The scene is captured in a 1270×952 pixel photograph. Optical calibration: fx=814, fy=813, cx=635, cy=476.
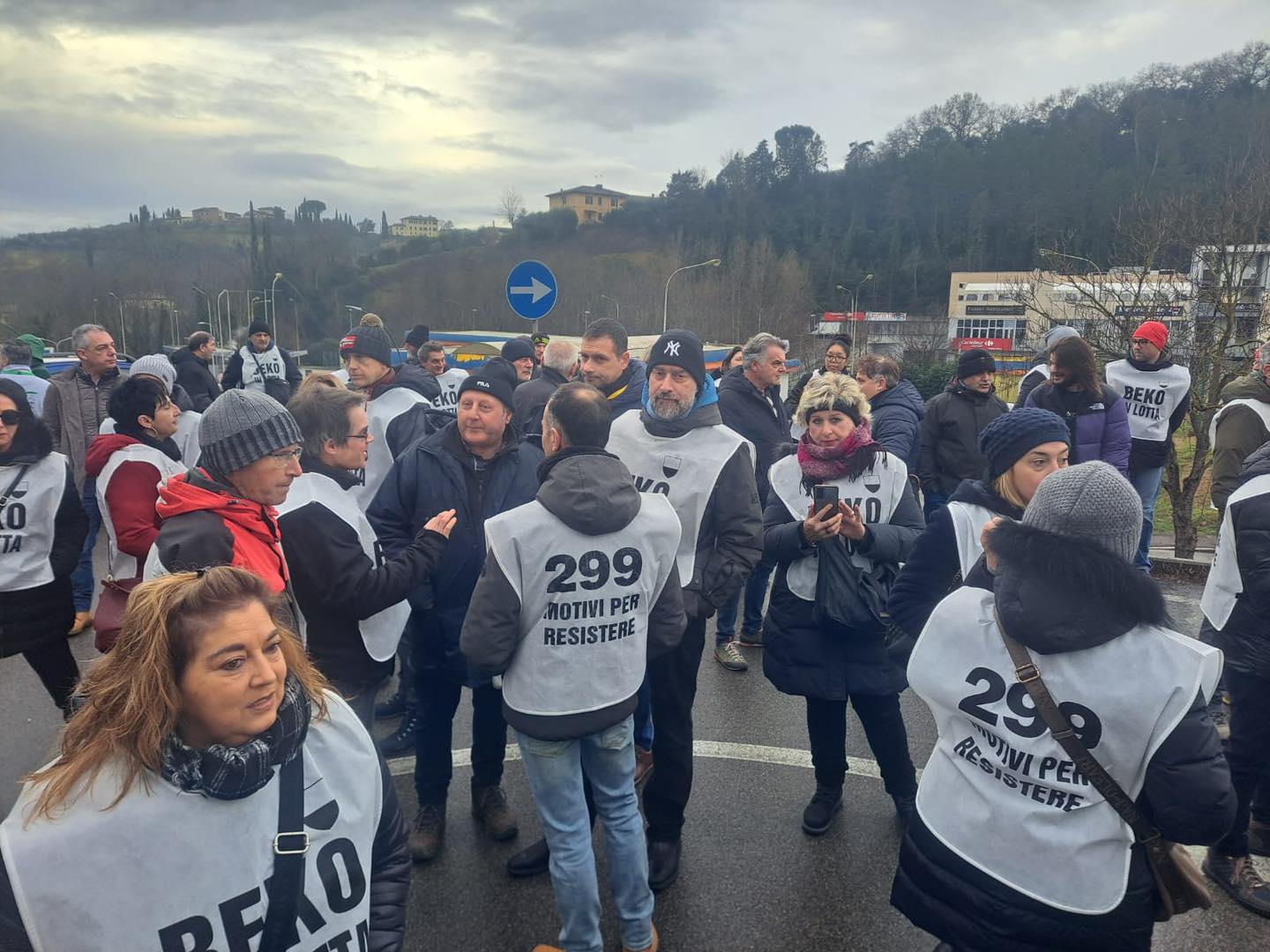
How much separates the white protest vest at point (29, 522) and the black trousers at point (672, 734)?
9.89ft

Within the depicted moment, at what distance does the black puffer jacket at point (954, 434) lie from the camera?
5922 millimetres

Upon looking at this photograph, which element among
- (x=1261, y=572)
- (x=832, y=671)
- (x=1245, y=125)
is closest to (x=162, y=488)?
(x=832, y=671)

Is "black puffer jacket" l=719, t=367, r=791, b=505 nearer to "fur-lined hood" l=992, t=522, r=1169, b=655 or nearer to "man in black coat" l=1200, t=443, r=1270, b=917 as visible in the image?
"man in black coat" l=1200, t=443, r=1270, b=917

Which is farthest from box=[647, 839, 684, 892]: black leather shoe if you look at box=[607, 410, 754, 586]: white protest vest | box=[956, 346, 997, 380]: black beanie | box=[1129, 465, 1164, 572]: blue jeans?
box=[1129, 465, 1164, 572]: blue jeans

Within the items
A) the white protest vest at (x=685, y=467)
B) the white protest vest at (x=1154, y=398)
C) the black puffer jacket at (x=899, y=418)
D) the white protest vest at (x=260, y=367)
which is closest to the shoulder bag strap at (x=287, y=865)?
the white protest vest at (x=685, y=467)

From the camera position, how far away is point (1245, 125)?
59.7m

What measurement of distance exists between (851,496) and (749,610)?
2.46 meters

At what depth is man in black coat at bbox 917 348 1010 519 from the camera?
233 inches

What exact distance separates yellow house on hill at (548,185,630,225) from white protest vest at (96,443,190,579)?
5463 inches

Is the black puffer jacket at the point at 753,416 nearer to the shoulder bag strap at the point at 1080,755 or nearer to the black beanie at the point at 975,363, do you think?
the black beanie at the point at 975,363

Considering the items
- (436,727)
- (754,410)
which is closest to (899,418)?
(754,410)

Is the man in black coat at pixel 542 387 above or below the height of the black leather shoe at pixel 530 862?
above

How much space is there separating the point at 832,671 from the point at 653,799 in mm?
915

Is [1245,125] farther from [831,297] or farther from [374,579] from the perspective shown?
[374,579]
